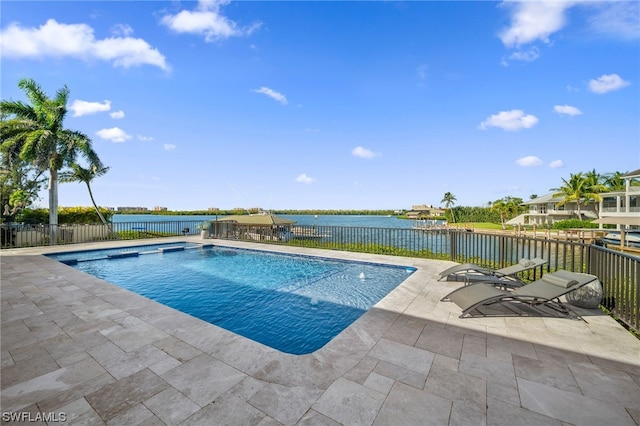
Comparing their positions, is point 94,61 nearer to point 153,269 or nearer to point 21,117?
point 21,117

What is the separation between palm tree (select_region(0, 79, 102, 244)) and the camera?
1073cm

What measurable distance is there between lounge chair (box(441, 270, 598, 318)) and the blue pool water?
5.31 ft

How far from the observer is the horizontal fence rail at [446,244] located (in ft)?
11.3

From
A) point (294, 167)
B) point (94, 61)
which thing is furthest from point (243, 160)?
point (94, 61)

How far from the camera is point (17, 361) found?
247cm

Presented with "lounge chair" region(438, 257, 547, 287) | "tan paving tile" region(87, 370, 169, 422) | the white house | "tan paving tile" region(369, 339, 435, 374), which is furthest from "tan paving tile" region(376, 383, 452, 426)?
the white house

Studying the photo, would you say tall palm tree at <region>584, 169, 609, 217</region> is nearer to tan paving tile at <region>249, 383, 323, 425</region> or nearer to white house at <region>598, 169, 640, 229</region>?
→ white house at <region>598, 169, 640, 229</region>

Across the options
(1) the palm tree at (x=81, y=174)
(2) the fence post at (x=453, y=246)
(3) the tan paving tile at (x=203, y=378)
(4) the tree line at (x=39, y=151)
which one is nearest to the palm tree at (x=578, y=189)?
(2) the fence post at (x=453, y=246)

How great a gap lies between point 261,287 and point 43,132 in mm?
11997

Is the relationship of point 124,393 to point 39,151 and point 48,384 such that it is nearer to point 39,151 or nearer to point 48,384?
point 48,384

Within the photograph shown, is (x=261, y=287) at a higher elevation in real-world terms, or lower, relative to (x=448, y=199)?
lower

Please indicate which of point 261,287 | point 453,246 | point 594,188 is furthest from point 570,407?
point 594,188

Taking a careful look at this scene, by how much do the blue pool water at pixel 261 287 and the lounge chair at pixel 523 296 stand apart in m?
1.62

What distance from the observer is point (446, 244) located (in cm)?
820
